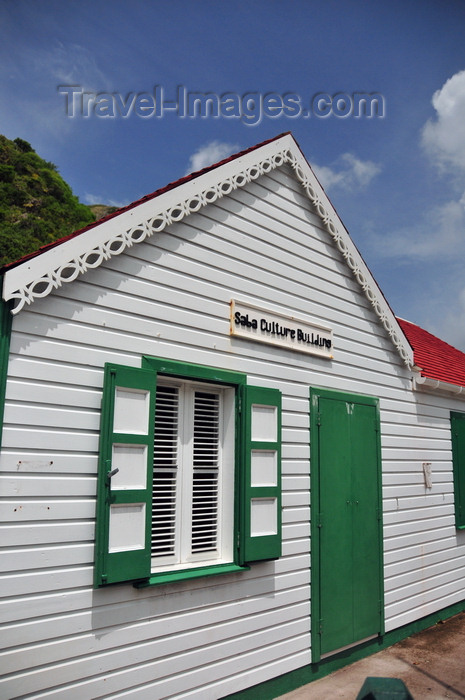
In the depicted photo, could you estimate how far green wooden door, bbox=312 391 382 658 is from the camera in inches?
217

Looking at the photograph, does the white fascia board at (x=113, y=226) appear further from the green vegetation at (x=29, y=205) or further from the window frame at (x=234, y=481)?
the green vegetation at (x=29, y=205)

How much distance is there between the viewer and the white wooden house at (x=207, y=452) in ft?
11.6

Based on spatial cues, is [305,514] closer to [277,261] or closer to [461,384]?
[277,261]

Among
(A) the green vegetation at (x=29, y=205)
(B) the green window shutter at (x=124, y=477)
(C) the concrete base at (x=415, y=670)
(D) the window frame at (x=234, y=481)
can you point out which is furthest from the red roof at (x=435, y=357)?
(A) the green vegetation at (x=29, y=205)

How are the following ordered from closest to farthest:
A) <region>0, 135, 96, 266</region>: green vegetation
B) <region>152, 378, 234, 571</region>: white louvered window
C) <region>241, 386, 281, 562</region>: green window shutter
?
<region>152, 378, 234, 571</region>: white louvered window < <region>241, 386, 281, 562</region>: green window shutter < <region>0, 135, 96, 266</region>: green vegetation

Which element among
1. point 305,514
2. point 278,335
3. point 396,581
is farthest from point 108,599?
point 396,581

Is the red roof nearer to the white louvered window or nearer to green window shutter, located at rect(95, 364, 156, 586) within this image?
the white louvered window

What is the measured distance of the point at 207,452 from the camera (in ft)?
15.8

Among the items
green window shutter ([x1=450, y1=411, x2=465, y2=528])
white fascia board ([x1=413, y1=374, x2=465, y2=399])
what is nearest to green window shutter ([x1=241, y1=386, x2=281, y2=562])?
white fascia board ([x1=413, y1=374, x2=465, y2=399])

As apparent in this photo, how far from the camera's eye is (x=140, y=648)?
3887 mm

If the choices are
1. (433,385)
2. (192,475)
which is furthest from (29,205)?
(192,475)

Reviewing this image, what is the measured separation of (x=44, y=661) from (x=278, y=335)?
3.40 metres

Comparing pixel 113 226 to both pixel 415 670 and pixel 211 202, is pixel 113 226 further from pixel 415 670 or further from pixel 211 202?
pixel 415 670

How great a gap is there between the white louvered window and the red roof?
381 centimetres
